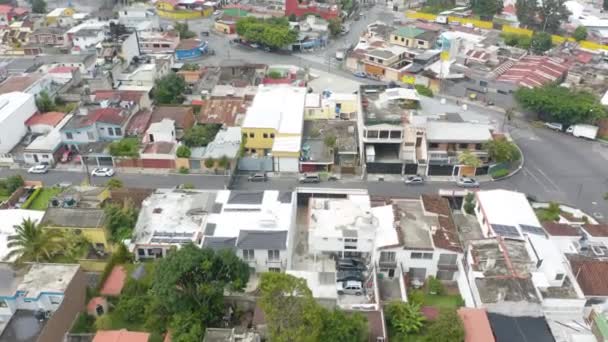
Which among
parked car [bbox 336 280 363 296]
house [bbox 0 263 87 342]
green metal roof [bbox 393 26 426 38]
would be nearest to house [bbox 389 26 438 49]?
green metal roof [bbox 393 26 426 38]

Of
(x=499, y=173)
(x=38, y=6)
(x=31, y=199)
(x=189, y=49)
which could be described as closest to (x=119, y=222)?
(x=31, y=199)

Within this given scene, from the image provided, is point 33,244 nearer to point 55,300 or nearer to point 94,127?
point 55,300

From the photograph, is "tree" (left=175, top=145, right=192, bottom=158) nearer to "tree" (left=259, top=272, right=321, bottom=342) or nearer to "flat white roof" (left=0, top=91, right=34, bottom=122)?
"flat white roof" (left=0, top=91, right=34, bottom=122)

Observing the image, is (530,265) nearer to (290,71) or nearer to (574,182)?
(574,182)

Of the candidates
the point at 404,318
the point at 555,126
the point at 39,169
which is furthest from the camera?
the point at 555,126

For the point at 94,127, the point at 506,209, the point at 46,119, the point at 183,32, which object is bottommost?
the point at 506,209

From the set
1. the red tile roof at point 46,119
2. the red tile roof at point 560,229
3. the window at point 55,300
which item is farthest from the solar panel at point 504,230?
the red tile roof at point 46,119

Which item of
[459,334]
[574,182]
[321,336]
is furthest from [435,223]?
[574,182]
